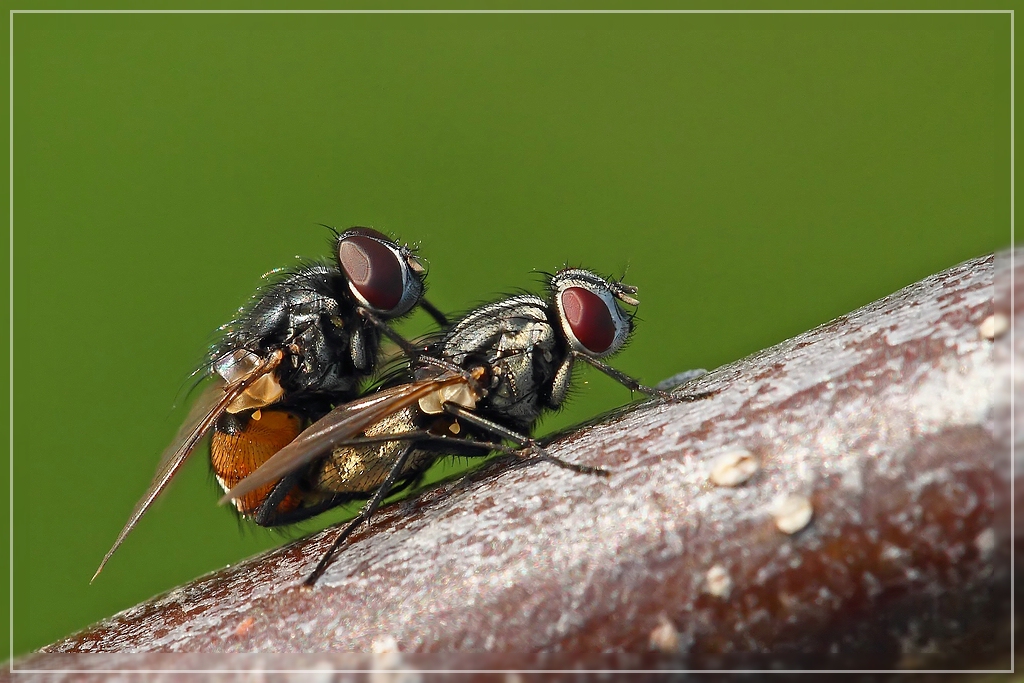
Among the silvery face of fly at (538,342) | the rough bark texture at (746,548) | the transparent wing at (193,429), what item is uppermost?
the transparent wing at (193,429)

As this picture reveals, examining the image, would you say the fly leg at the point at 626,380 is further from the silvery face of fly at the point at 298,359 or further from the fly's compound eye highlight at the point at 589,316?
the silvery face of fly at the point at 298,359

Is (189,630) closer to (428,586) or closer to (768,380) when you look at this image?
(428,586)

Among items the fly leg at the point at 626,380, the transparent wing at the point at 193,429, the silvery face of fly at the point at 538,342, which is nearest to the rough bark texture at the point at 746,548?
the fly leg at the point at 626,380

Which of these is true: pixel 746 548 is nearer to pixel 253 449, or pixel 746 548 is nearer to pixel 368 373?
pixel 368 373

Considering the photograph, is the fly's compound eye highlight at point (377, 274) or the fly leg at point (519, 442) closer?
the fly leg at point (519, 442)

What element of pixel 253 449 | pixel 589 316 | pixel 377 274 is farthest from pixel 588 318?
pixel 253 449

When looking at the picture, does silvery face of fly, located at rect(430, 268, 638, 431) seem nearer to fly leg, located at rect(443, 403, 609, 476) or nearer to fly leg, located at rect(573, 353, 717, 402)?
fly leg, located at rect(573, 353, 717, 402)

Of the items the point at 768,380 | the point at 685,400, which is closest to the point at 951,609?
the point at 768,380
